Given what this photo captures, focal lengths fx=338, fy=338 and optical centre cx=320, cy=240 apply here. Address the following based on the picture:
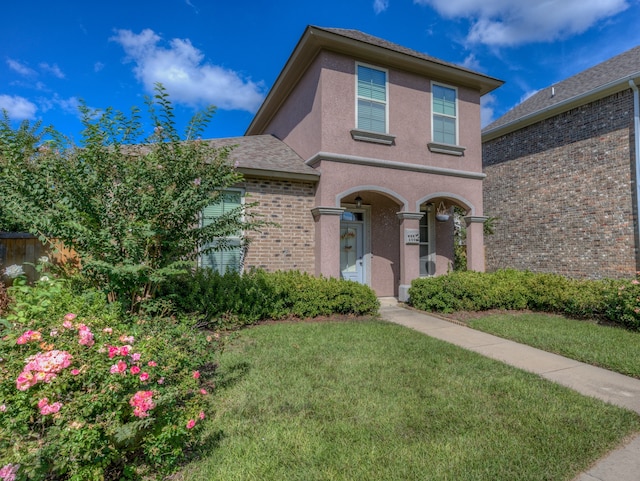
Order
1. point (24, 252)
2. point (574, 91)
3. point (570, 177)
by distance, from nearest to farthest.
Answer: point (24, 252)
point (570, 177)
point (574, 91)

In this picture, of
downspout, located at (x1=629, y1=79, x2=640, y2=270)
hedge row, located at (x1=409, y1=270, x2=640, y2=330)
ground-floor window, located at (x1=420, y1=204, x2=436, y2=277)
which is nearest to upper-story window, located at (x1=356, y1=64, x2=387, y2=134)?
ground-floor window, located at (x1=420, y1=204, x2=436, y2=277)

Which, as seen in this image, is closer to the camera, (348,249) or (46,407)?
(46,407)

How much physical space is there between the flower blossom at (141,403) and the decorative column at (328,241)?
616 cm

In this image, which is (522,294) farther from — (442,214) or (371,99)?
(371,99)

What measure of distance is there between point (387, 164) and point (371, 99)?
174cm

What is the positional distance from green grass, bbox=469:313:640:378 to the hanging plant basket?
12.4ft

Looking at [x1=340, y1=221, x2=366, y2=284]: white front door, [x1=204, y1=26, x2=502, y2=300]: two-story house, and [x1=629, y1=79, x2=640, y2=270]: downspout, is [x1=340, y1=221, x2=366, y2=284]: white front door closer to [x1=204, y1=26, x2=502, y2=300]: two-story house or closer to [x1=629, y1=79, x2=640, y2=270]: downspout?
[x1=204, y1=26, x2=502, y2=300]: two-story house

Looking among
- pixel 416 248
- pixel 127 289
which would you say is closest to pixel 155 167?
pixel 127 289

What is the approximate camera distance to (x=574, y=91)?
38.1 feet

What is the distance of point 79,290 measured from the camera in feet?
14.7

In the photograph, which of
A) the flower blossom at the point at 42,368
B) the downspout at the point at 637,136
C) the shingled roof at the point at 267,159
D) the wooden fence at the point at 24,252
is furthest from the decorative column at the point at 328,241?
the downspout at the point at 637,136

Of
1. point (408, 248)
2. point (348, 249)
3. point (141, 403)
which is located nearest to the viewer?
point (141, 403)

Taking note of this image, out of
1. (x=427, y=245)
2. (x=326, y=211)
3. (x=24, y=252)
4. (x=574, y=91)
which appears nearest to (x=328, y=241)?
(x=326, y=211)

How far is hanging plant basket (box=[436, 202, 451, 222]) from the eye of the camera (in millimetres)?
10562
